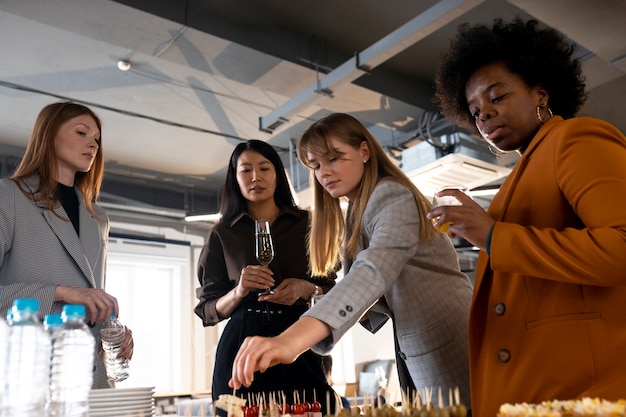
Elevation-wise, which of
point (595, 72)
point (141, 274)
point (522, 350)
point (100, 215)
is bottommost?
point (522, 350)

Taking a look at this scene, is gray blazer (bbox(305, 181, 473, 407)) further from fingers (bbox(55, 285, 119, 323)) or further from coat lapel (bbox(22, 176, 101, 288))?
coat lapel (bbox(22, 176, 101, 288))

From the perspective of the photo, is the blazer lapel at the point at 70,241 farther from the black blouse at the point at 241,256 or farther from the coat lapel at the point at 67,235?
the black blouse at the point at 241,256

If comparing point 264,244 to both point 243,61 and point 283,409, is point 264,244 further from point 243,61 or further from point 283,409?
point 243,61

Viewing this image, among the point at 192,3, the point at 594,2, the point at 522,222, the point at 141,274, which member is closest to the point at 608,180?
the point at 522,222

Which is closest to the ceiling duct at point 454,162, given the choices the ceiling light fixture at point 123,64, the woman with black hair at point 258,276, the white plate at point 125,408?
the ceiling light fixture at point 123,64

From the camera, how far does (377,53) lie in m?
3.98

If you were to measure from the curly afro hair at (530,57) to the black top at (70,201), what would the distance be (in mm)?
1318

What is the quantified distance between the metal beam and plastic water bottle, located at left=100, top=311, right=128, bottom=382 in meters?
2.57

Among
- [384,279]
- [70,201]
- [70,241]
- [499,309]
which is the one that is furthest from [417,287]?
[70,201]

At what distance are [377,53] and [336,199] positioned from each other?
2327 millimetres

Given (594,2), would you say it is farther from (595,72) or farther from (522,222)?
(522,222)

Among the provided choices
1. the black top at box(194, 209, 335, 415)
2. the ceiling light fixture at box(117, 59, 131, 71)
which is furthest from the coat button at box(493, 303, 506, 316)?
the ceiling light fixture at box(117, 59, 131, 71)

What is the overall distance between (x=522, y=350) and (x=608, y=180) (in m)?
0.35

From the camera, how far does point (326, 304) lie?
1226 millimetres
